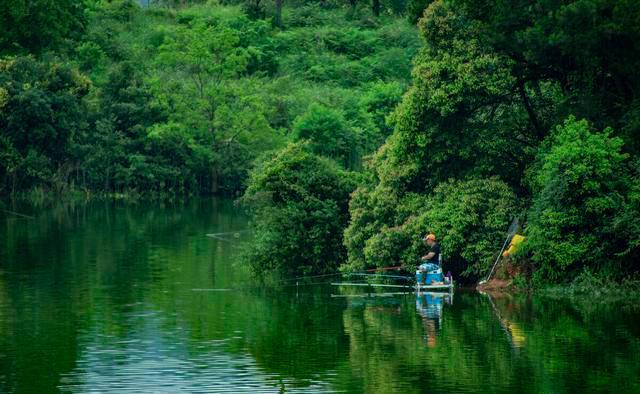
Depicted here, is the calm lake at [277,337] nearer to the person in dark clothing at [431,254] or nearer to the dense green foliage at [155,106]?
the person in dark clothing at [431,254]

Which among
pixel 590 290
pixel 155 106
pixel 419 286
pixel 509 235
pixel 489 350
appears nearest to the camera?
pixel 489 350

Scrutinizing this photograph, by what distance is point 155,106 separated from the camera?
94.0 m

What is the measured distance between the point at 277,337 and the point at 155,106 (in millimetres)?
65619

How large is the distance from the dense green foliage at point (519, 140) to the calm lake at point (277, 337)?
1.98 meters

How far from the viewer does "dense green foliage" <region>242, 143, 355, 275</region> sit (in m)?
43.2

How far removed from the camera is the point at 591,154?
3622 cm

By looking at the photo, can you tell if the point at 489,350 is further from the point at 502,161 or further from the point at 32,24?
the point at 32,24

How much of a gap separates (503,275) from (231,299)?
754cm

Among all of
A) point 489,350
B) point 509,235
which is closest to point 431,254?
point 509,235

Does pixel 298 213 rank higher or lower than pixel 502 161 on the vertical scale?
lower

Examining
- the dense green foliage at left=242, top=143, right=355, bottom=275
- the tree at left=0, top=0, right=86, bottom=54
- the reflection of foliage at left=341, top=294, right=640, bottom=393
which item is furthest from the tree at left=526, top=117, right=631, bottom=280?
the tree at left=0, top=0, right=86, bottom=54

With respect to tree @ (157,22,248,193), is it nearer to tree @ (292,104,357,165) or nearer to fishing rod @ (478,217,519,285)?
tree @ (292,104,357,165)

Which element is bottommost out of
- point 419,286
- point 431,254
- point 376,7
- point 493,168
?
point 419,286

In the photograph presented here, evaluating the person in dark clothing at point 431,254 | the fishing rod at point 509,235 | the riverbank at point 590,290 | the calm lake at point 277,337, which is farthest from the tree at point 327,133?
the riverbank at point 590,290
